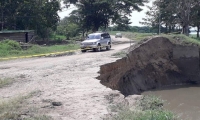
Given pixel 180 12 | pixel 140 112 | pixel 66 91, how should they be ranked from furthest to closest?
pixel 180 12 → pixel 66 91 → pixel 140 112

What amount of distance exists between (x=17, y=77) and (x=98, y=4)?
3924 centimetres

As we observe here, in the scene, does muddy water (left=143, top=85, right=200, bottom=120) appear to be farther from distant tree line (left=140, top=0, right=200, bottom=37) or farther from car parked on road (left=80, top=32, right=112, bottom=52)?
distant tree line (left=140, top=0, right=200, bottom=37)

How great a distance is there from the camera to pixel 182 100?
2056cm

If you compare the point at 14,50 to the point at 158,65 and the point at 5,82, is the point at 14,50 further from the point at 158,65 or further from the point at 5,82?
the point at 5,82

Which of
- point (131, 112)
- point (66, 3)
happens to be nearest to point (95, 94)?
point (131, 112)

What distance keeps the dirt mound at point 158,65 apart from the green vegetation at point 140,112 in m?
10.8

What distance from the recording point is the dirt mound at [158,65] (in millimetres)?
24223

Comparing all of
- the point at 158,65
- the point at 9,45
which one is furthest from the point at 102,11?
the point at 158,65

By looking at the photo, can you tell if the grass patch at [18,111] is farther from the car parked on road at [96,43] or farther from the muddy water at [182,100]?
the car parked on road at [96,43]

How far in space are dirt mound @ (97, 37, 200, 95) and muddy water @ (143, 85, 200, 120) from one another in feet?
4.12

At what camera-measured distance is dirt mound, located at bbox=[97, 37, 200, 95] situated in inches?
954

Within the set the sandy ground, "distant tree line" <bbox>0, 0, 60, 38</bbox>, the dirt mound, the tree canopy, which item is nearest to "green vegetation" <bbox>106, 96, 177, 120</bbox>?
the sandy ground

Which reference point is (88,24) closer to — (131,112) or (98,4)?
(98,4)

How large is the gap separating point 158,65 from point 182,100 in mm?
7346
